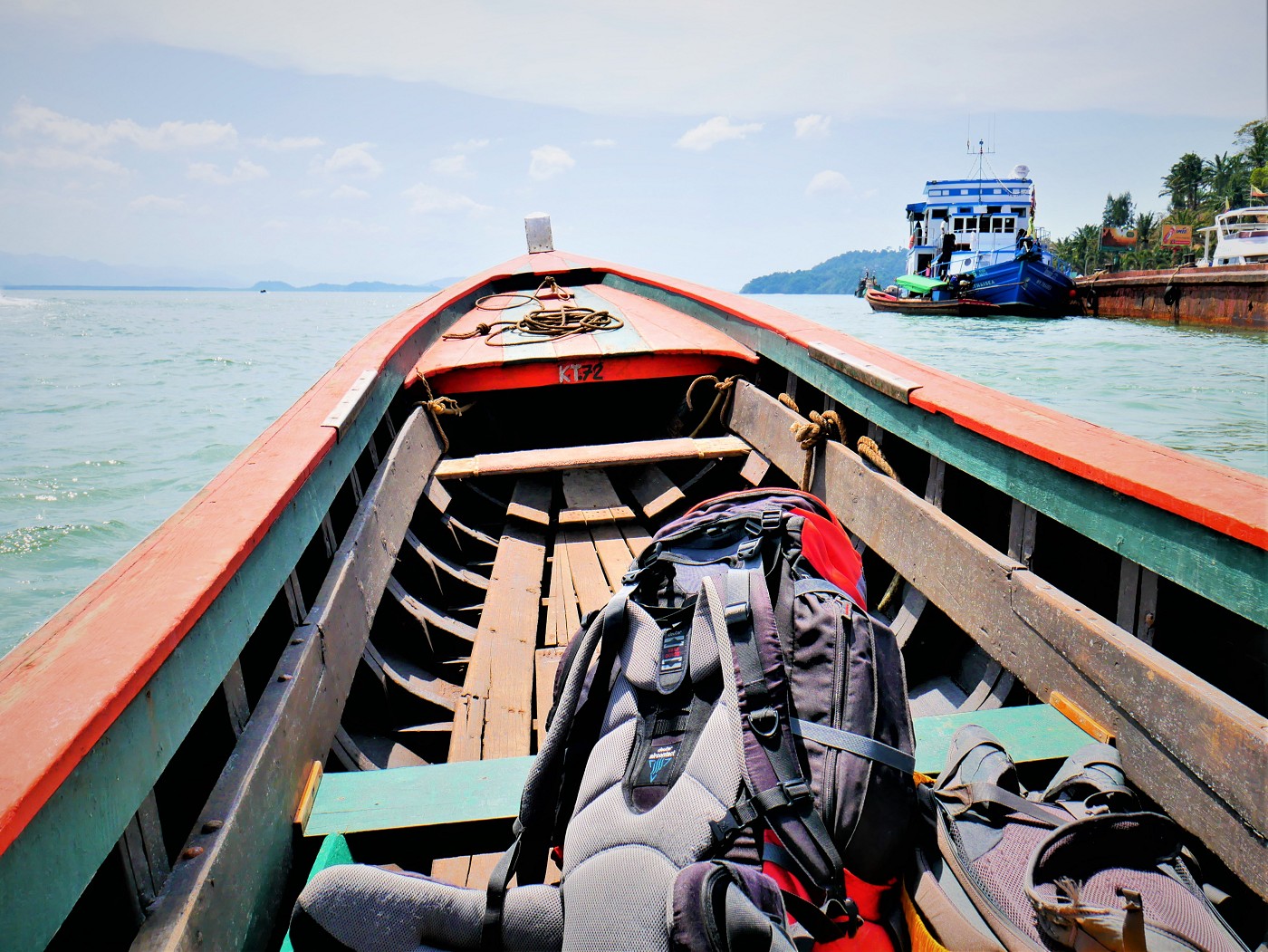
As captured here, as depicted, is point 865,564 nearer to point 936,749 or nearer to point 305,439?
point 936,749

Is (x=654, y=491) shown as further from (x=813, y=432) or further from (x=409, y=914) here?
(x=409, y=914)

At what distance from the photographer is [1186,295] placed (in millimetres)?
20500

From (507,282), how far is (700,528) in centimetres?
507

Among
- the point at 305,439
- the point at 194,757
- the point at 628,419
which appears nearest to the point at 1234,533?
the point at 194,757

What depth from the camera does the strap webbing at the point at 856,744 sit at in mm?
1158

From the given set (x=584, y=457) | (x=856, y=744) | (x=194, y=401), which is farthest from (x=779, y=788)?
(x=194, y=401)

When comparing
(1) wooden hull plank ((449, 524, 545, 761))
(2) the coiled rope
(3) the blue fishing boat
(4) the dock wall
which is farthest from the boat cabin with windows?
(1) wooden hull plank ((449, 524, 545, 761))

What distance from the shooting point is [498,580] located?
279 centimetres

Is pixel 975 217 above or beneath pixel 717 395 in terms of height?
above

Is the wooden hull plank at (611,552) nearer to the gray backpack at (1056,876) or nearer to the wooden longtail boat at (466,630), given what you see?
the wooden longtail boat at (466,630)

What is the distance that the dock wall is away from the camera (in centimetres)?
1809

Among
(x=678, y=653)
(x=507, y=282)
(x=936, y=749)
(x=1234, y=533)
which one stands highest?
(x=507, y=282)

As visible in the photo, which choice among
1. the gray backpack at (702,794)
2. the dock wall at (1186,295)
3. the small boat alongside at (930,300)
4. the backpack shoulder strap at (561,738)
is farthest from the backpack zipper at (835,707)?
the small boat alongside at (930,300)

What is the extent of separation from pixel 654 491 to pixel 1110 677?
83.8 inches
